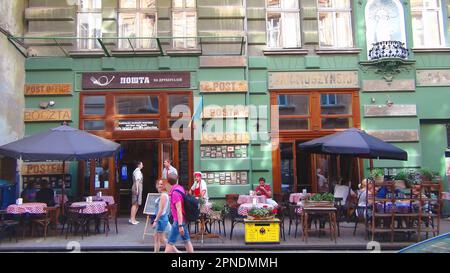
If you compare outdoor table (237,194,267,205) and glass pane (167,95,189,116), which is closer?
outdoor table (237,194,267,205)

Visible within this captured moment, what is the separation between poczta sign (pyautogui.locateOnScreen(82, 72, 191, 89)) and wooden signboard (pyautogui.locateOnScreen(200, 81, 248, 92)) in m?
0.55

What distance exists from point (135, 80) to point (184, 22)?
2.58 m

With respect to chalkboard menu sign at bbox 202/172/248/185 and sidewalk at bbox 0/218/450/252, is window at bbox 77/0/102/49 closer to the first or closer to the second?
A: chalkboard menu sign at bbox 202/172/248/185

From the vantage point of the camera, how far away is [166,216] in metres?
8.03

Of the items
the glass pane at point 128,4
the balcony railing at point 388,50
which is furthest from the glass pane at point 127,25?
the balcony railing at point 388,50

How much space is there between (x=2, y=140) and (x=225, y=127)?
6578 mm

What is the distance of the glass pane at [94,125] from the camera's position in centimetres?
1359

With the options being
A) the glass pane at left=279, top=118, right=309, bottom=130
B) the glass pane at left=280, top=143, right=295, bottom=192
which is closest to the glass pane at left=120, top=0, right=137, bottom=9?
the glass pane at left=279, top=118, right=309, bottom=130

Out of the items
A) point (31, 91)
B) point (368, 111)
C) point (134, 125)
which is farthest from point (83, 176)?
point (368, 111)

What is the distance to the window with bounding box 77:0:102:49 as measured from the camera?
14070 mm

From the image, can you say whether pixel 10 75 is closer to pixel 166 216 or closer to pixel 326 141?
pixel 166 216

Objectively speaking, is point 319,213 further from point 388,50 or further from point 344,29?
point 344,29

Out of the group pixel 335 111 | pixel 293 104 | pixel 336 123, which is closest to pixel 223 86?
pixel 293 104

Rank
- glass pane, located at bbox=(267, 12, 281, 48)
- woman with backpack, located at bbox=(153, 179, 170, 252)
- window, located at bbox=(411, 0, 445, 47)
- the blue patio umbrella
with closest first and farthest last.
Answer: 1. woman with backpack, located at bbox=(153, 179, 170, 252)
2. the blue patio umbrella
3. glass pane, located at bbox=(267, 12, 281, 48)
4. window, located at bbox=(411, 0, 445, 47)
